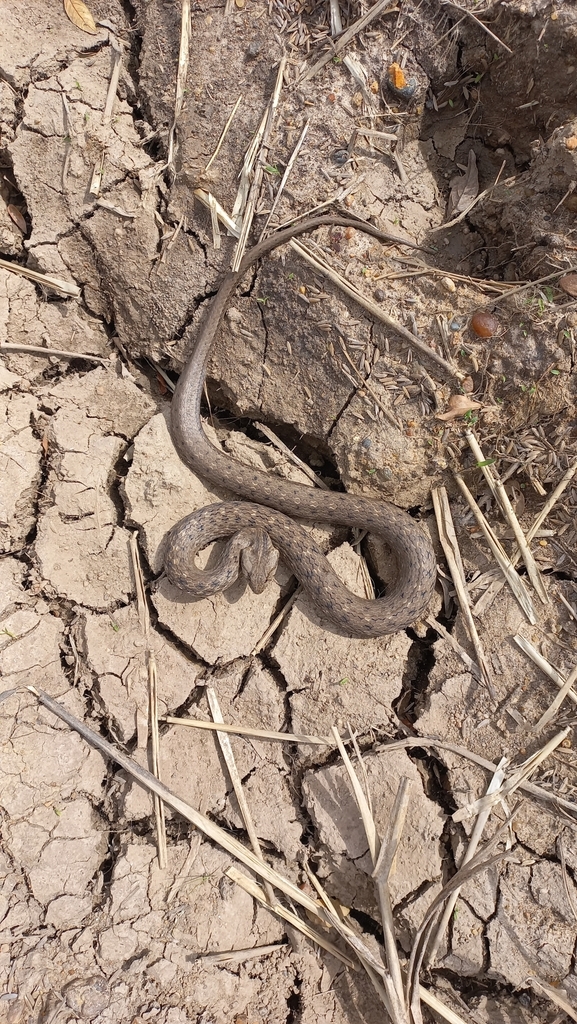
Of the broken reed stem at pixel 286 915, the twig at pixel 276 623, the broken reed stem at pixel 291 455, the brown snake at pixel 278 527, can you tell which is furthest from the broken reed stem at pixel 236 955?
the broken reed stem at pixel 291 455

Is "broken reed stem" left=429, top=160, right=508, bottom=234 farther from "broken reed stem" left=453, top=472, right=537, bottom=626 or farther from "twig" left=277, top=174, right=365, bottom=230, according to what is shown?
"broken reed stem" left=453, top=472, right=537, bottom=626

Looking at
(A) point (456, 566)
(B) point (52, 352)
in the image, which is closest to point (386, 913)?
(A) point (456, 566)

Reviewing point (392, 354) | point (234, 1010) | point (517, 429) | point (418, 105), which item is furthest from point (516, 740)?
point (418, 105)

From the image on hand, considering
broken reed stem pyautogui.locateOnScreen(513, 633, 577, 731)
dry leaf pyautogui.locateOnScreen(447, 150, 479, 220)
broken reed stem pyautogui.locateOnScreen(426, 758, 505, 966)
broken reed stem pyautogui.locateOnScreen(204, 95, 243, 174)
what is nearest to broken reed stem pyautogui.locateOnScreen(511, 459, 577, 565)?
broken reed stem pyautogui.locateOnScreen(513, 633, 577, 731)

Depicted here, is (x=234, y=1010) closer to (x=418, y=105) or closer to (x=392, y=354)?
(x=392, y=354)

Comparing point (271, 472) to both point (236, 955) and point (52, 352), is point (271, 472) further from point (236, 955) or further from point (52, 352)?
point (236, 955)

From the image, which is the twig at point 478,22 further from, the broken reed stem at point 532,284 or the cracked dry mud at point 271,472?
the broken reed stem at point 532,284
